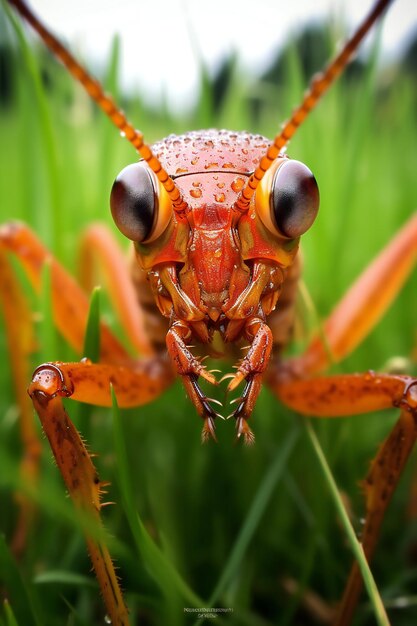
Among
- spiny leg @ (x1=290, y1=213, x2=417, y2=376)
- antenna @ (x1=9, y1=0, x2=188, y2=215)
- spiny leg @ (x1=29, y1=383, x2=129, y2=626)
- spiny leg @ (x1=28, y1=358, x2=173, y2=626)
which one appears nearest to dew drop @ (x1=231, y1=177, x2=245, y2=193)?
antenna @ (x1=9, y1=0, x2=188, y2=215)

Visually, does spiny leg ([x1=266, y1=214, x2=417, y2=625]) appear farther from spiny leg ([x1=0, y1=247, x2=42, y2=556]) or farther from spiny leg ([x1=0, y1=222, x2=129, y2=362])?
spiny leg ([x1=0, y1=247, x2=42, y2=556])

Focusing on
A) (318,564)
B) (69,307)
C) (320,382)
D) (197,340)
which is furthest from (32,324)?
(318,564)

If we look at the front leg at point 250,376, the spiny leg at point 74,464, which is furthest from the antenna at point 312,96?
the spiny leg at point 74,464

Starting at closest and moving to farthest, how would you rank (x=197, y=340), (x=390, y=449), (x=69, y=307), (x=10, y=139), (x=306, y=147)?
(x=390, y=449) → (x=197, y=340) → (x=69, y=307) → (x=306, y=147) → (x=10, y=139)

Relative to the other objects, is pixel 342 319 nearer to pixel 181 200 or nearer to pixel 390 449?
pixel 390 449

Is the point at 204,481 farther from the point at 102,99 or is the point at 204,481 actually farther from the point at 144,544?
the point at 102,99

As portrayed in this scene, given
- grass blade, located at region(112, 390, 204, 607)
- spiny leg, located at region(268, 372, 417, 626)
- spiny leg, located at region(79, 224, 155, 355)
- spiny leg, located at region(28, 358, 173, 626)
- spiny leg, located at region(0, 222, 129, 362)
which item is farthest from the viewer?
spiny leg, located at region(79, 224, 155, 355)
